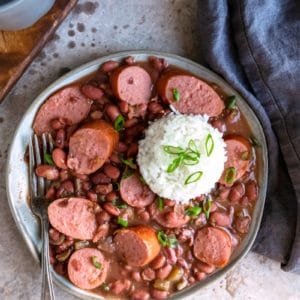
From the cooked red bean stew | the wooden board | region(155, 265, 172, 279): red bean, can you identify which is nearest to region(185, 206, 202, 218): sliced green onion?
the cooked red bean stew

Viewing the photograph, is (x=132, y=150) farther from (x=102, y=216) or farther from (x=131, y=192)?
(x=102, y=216)

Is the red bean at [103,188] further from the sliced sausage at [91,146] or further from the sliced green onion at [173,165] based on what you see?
the sliced green onion at [173,165]

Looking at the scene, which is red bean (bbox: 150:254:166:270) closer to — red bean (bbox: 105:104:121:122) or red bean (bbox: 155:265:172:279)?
red bean (bbox: 155:265:172:279)

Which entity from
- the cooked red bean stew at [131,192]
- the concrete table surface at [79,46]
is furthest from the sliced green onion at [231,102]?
the concrete table surface at [79,46]

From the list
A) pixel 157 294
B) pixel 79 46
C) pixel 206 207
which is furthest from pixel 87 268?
pixel 79 46

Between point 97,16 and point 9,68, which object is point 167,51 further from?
point 9,68

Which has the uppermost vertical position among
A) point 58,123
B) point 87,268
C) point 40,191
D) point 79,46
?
point 79,46

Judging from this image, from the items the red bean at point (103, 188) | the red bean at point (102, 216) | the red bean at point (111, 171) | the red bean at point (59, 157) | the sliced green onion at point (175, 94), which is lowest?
the red bean at point (102, 216)
